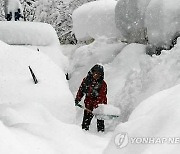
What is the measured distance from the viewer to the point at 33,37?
8.96 meters

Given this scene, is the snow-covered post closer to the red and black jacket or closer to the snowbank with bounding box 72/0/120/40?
the snowbank with bounding box 72/0/120/40

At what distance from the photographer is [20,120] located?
16.4ft

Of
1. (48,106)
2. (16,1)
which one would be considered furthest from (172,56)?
(16,1)

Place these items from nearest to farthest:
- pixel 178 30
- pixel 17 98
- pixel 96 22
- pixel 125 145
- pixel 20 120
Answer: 1. pixel 125 145
2. pixel 20 120
3. pixel 17 98
4. pixel 178 30
5. pixel 96 22

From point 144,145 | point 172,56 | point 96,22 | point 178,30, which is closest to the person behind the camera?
point 144,145

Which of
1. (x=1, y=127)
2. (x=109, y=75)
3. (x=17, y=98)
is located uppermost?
(x=1, y=127)

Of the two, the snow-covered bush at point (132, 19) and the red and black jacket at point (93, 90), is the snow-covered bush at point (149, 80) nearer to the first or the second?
the red and black jacket at point (93, 90)

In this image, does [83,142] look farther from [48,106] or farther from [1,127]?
[1,127]

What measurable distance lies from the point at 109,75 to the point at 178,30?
236 cm

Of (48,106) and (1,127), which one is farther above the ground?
(1,127)

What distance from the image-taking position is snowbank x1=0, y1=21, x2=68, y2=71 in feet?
29.0

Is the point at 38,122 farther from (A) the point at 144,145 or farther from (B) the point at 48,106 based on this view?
(A) the point at 144,145

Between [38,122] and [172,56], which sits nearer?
[38,122]

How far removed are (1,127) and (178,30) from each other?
8112mm
